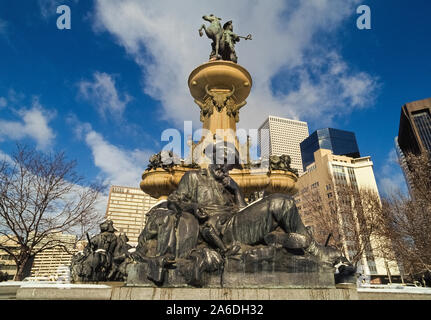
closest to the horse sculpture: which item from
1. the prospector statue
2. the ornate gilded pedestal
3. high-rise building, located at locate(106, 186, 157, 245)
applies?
the ornate gilded pedestal

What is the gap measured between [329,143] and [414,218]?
158 metres

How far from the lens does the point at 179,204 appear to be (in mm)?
4852

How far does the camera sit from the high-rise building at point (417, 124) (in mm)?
74125

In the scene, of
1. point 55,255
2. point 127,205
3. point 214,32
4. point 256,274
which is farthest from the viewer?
point 127,205

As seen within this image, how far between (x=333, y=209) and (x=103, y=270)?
70.5 ft

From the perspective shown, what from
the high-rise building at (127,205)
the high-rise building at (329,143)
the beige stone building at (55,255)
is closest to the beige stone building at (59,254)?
the beige stone building at (55,255)

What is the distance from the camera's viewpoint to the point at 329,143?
164 meters

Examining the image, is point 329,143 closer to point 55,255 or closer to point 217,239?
point 55,255

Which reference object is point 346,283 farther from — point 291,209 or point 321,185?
point 321,185

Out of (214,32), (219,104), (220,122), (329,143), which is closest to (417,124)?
(214,32)

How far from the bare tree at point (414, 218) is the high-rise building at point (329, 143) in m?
146

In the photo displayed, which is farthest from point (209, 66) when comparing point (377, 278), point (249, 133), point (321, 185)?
point (377, 278)

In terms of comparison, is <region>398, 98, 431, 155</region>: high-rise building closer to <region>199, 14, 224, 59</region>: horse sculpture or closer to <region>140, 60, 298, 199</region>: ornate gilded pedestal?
<region>199, 14, 224, 59</region>: horse sculpture

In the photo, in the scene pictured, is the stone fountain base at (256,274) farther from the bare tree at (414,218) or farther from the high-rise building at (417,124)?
the high-rise building at (417,124)
